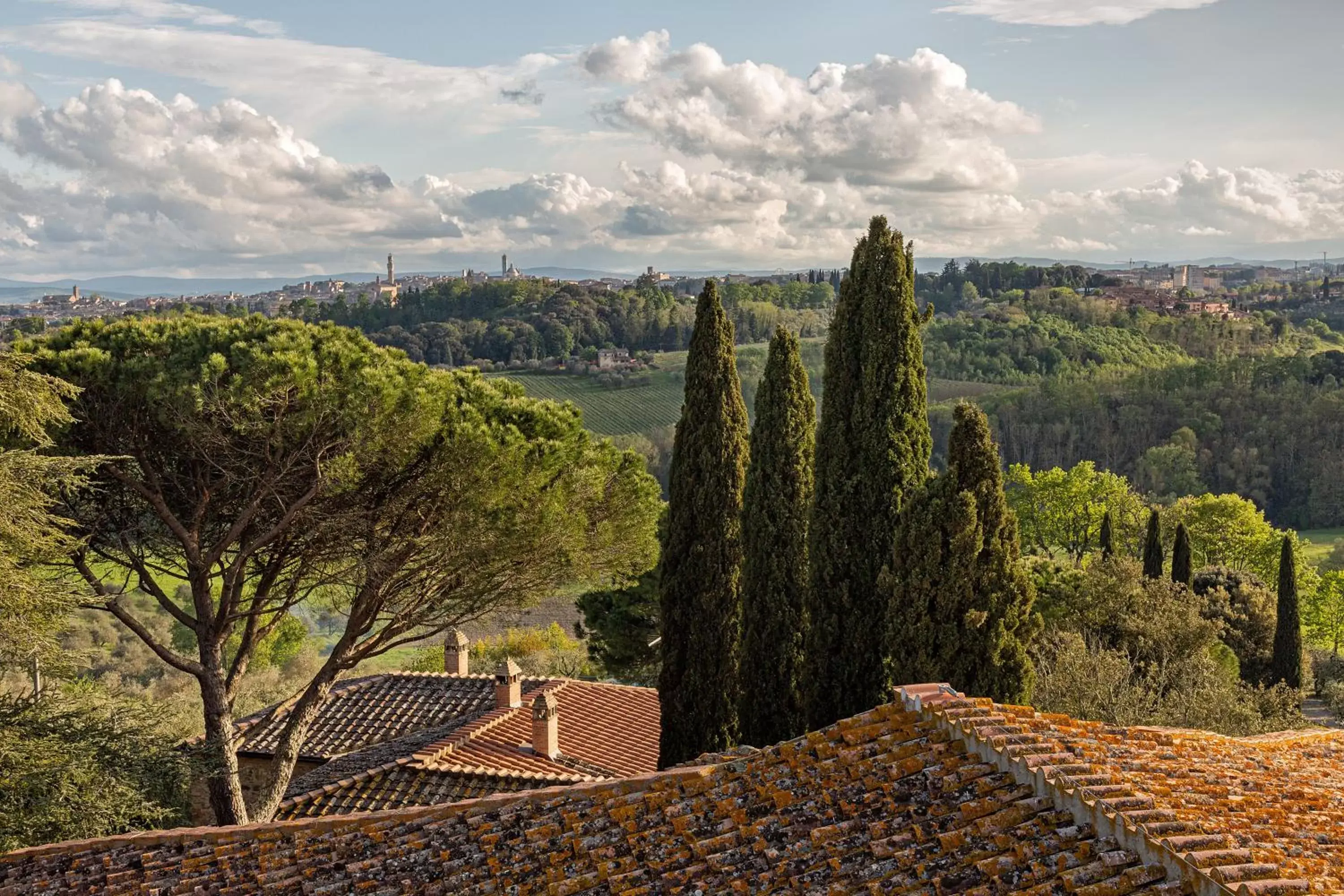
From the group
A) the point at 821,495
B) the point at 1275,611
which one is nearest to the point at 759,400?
the point at 821,495

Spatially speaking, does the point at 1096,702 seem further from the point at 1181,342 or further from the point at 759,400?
the point at 1181,342

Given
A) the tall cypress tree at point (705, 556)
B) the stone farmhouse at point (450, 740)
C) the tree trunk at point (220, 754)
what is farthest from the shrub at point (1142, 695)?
the tree trunk at point (220, 754)

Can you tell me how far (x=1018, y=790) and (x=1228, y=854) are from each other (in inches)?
39.5

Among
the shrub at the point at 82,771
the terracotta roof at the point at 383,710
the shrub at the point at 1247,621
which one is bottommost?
the shrub at the point at 1247,621

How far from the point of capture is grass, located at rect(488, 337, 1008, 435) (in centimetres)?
6631

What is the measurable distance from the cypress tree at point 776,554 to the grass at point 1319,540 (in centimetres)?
4607

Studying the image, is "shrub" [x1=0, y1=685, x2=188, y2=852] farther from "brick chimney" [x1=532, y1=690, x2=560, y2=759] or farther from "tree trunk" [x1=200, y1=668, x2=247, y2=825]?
"brick chimney" [x1=532, y1=690, x2=560, y2=759]

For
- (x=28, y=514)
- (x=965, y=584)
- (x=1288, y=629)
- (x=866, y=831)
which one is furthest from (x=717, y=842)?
(x=1288, y=629)

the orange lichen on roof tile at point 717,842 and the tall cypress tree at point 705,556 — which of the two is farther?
the tall cypress tree at point 705,556

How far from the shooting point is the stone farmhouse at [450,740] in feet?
40.6

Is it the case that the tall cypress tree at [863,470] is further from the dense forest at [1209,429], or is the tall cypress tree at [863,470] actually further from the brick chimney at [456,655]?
the dense forest at [1209,429]

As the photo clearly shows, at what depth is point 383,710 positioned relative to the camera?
17.0m

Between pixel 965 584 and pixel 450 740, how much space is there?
753 cm

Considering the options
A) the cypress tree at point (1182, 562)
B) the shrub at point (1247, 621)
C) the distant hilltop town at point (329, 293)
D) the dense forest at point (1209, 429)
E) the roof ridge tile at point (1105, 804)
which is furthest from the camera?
the distant hilltop town at point (329, 293)
